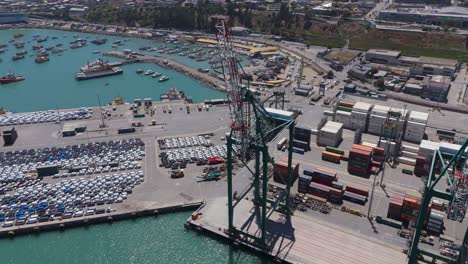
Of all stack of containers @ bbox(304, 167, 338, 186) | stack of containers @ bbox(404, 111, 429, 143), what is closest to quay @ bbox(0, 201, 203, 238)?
stack of containers @ bbox(304, 167, 338, 186)

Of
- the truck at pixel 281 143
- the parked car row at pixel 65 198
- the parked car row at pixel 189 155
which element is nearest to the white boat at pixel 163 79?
the parked car row at pixel 189 155

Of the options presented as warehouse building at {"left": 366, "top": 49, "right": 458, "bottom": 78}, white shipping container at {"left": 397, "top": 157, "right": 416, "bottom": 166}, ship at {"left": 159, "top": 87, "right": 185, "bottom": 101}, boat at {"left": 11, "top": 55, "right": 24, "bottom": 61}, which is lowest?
white shipping container at {"left": 397, "top": 157, "right": 416, "bottom": 166}

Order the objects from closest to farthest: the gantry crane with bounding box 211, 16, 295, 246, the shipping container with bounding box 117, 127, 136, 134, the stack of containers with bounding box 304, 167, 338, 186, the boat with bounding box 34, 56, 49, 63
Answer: the gantry crane with bounding box 211, 16, 295, 246 → the stack of containers with bounding box 304, 167, 338, 186 → the shipping container with bounding box 117, 127, 136, 134 → the boat with bounding box 34, 56, 49, 63

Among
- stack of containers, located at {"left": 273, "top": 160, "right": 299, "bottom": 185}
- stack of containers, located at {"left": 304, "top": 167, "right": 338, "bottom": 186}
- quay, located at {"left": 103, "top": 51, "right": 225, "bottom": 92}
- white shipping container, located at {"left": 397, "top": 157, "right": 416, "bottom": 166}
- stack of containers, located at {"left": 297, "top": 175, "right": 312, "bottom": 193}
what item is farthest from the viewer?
quay, located at {"left": 103, "top": 51, "right": 225, "bottom": 92}

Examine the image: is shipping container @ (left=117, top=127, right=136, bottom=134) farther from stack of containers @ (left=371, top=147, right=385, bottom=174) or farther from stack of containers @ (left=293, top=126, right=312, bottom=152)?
stack of containers @ (left=371, top=147, right=385, bottom=174)

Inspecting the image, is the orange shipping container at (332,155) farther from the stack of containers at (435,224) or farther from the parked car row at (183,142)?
the parked car row at (183,142)

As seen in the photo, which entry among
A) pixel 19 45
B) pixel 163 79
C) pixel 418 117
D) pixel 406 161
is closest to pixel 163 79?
pixel 163 79

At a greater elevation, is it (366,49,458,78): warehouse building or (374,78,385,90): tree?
(366,49,458,78): warehouse building
